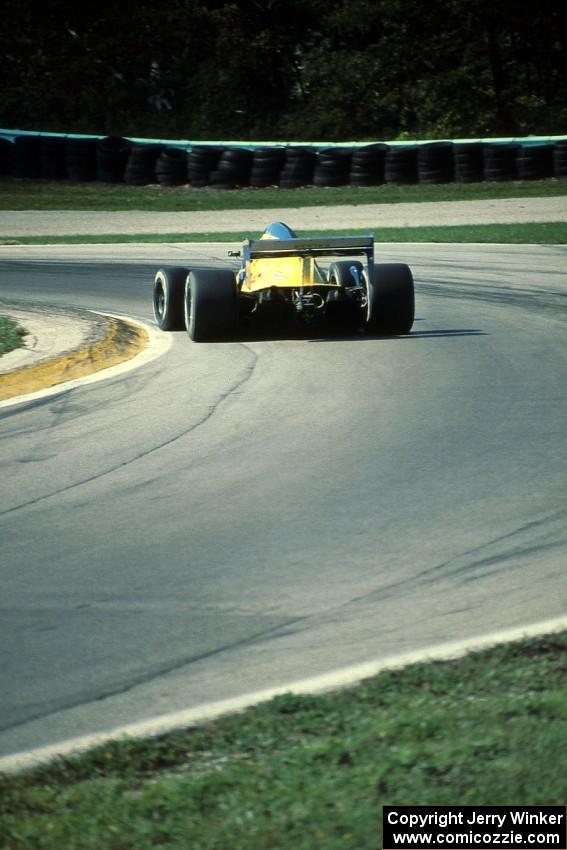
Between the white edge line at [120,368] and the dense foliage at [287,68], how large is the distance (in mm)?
29772

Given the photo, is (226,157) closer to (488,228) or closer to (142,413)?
(488,228)

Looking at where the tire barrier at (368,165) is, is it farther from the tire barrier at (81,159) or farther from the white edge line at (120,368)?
the white edge line at (120,368)

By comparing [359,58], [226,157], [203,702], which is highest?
[359,58]

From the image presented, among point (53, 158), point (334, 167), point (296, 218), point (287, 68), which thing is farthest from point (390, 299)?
point (287, 68)

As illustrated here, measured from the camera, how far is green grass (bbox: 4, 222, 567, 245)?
22.5 meters

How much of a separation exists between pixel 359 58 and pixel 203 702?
1660 inches

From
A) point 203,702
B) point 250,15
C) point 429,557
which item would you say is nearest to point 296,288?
point 429,557

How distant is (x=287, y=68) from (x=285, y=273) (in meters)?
37.0

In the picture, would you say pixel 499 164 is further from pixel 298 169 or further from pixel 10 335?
pixel 10 335

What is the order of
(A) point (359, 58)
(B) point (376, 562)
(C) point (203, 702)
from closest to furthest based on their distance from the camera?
(C) point (203, 702) → (B) point (376, 562) → (A) point (359, 58)

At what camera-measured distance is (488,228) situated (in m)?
24.4

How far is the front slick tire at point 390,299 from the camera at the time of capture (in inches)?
480

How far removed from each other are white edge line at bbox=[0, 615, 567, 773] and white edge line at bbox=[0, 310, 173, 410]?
529cm

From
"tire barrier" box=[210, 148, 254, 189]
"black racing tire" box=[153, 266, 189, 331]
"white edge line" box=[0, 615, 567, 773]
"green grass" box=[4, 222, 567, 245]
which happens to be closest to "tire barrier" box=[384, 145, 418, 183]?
"tire barrier" box=[210, 148, 254, 189]
